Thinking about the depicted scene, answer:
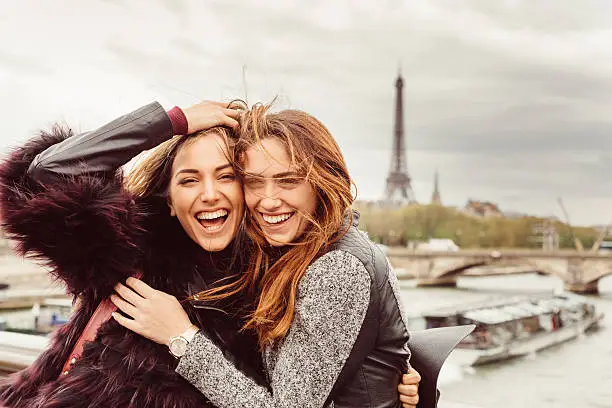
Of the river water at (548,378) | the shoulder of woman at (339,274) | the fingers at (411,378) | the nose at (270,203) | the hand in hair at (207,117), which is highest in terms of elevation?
the hand in hair at (207,117)

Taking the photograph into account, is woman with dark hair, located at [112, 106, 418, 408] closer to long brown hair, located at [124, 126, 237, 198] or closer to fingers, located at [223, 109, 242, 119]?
fingers, located at [223, 109, 242, 119]

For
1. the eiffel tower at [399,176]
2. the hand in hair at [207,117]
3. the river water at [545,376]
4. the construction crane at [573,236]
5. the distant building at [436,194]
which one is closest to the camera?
the hand in hair at [207,117]

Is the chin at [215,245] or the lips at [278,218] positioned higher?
the lips at [278,218]

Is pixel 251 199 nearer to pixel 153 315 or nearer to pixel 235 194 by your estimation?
pixel 235 194

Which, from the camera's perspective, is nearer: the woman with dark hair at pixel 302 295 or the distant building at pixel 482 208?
the woman with dark hair at pixel 302 295

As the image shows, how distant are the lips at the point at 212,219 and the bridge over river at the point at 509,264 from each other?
17856 mm

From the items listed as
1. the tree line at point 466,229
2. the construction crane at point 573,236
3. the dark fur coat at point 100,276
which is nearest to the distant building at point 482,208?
the tree line at point 466,229

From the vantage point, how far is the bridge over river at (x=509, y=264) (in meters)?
17.9

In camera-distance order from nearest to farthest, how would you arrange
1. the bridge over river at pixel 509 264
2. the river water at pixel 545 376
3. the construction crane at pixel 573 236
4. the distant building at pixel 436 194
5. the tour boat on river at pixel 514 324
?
the tour boat on river at pixel 514 324 → the river water at pixel 545 376 → the bridge over river at pixel 509 264 → the construction crane at pixel 573 236 → the distant building at pixel 436 194

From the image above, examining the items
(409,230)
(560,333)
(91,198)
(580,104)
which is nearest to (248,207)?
(91,198)

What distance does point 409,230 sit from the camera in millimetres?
22875

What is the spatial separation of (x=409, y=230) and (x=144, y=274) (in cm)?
2215

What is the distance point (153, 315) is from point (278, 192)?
0.27m

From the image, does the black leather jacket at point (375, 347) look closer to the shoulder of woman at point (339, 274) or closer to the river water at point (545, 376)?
the shoulder of woman at point (339, 274)
